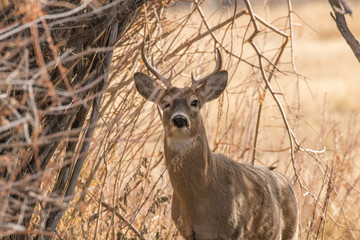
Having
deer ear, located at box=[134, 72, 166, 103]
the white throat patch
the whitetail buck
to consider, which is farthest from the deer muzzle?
deer ear, located at box=[134, 72, 166, 103]

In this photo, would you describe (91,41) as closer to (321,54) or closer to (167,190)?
(167,190)

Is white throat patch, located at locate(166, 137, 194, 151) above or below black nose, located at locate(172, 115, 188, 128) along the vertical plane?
below

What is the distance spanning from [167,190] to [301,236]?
1.33 metres

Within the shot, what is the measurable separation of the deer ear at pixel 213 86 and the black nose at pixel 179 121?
587 millimetres

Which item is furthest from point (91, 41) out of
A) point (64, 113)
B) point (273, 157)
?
point (273, 157)

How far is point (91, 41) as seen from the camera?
16.5 ft

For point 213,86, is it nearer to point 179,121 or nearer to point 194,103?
point 194,103

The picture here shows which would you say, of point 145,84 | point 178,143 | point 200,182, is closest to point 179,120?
point 178,143

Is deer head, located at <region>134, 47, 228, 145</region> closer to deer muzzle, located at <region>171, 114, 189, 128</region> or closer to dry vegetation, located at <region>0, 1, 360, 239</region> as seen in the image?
deer muzzle, located at <region>171, 114, 189, 128</region>

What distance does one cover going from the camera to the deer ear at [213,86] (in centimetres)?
587

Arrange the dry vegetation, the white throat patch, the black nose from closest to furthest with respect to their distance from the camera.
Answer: the dry vegetation
the black nose
the white throat patch

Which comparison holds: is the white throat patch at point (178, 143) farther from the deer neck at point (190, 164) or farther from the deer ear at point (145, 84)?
the deer ear at point (145, 84)

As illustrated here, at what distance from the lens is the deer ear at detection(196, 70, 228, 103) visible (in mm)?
5867

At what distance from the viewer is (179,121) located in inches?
208
